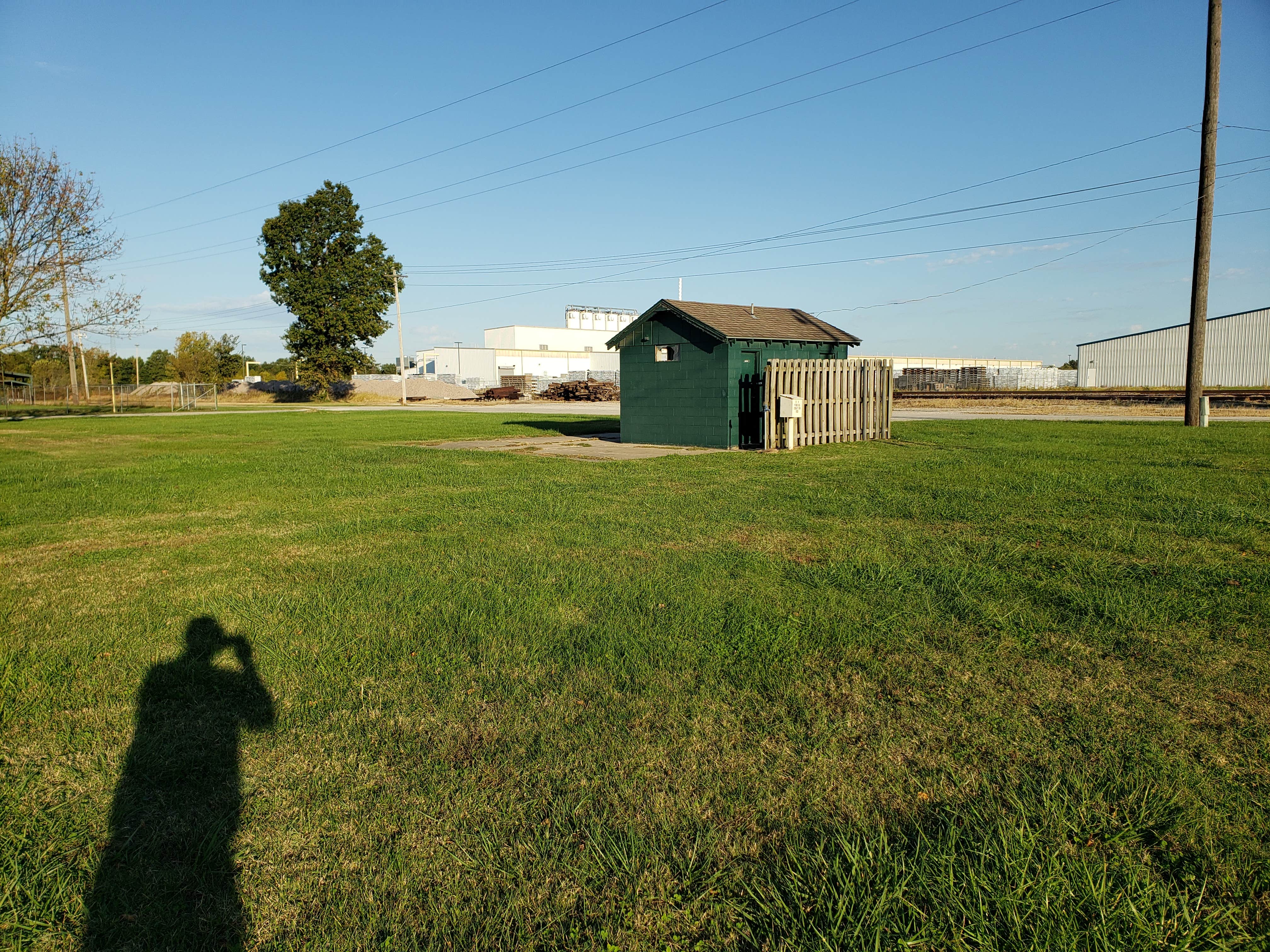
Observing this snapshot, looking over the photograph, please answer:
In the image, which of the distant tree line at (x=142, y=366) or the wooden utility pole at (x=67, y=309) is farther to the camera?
the distant tree line at (x=142, y=366)

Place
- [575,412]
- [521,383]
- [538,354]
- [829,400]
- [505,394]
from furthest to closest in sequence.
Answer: [538,354]
[521,383]
[505,394]
[575,412]
[829,400]

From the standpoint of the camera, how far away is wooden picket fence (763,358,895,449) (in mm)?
15961

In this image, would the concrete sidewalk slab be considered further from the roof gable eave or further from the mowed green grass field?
the mowed green grass field

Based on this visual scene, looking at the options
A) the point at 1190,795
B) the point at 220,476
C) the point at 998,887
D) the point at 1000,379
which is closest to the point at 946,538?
the point at 1190,795

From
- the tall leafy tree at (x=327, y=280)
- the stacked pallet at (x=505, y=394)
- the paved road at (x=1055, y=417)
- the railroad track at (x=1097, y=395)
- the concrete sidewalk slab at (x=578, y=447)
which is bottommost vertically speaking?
the concrete sidewalk slab at (x=578, y=447)

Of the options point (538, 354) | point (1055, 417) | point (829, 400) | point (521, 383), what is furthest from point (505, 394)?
point (829, 400)

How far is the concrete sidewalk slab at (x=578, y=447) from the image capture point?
15.9 metres

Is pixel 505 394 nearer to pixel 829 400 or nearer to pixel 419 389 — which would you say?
pixel 419 389

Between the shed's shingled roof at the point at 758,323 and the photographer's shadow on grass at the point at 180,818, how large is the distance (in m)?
13.7

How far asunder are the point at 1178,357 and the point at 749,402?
54.8 m

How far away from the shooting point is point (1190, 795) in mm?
2781

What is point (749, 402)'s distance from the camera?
17109 millimetres

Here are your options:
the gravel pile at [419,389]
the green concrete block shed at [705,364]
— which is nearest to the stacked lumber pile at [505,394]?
the gravel pile at [419,389]

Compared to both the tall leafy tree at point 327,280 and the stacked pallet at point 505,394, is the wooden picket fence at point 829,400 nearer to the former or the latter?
the stacked pallet at point 505,394
